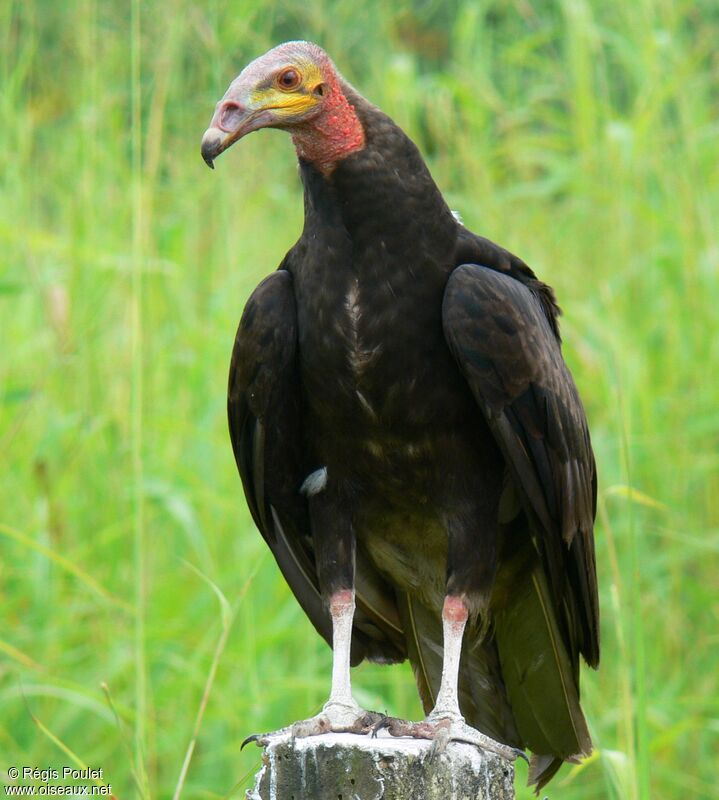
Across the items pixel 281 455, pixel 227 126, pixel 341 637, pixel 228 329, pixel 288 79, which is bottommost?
pixel 341 637

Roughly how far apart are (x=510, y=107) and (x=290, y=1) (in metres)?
1.51

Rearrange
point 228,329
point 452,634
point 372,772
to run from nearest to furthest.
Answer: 1. point 372,772
2. point 452,634
3. point 228,329

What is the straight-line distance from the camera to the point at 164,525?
12.2 ft

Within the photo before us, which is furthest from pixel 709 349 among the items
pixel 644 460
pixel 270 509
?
pixel 270 509

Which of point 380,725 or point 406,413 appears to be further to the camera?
point 406,413

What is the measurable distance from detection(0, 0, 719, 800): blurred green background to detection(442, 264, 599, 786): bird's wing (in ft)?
0.79

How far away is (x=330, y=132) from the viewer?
2.43 metres

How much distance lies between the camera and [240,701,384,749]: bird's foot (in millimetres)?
2174

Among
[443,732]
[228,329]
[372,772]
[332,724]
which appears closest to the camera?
[372,772]

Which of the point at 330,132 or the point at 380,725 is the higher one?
the point at 330,132

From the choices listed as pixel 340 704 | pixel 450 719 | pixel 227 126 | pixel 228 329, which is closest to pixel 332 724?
pixel 340 704

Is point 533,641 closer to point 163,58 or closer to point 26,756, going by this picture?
point 26,756

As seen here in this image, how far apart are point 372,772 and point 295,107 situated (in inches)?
47.6

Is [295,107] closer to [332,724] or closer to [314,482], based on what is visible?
[314,482]
